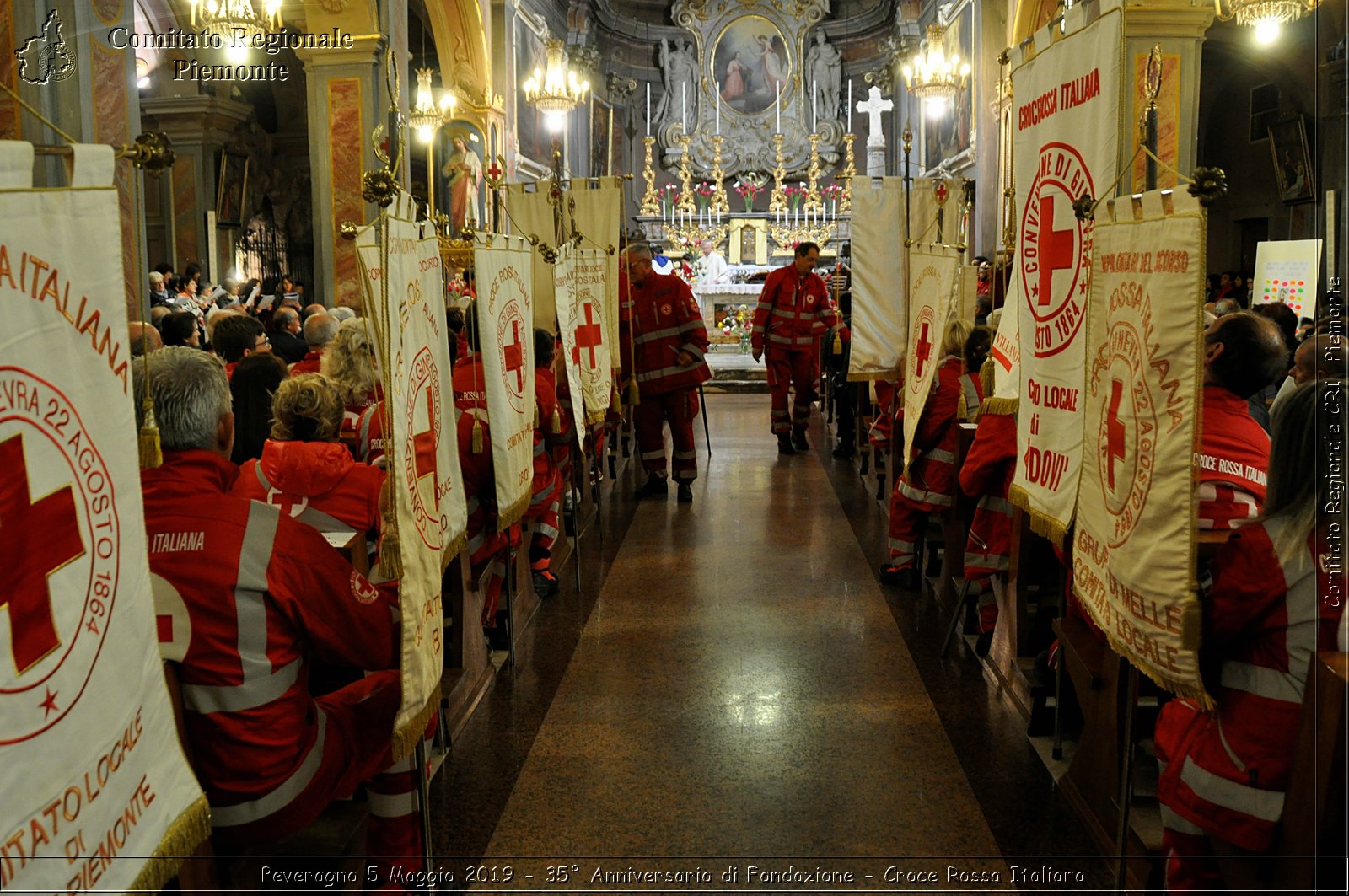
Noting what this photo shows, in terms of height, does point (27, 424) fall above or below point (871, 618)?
above

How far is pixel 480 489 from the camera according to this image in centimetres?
439

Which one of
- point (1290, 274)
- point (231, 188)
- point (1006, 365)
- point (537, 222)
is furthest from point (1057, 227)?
point (231, 188)

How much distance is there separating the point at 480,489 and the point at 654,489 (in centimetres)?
362

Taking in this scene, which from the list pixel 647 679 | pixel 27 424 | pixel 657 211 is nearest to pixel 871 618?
pixel 647 679

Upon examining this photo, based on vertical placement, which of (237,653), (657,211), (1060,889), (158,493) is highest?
(657,211)

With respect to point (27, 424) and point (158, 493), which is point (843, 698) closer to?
point (158, 493)

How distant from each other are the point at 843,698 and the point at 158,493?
2693mm

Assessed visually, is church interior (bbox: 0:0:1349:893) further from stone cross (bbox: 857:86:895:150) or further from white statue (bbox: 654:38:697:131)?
white statue (bbox: 654:38:697:131)

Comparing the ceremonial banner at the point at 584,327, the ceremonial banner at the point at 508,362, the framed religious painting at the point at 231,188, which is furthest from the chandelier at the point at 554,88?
the ceremonial banner at the point at 508,362

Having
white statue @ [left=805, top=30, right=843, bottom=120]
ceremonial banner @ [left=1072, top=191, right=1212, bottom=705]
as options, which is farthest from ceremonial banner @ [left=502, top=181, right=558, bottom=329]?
white statue @ [left=805, top=30, right=843, bottom=120]

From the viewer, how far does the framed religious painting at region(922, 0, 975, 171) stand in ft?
47.2

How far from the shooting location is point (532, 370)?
4.63 metres

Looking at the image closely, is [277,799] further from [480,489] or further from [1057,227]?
[1057,227]

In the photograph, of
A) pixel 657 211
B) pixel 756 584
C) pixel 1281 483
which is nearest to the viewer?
pixel 1281 483
